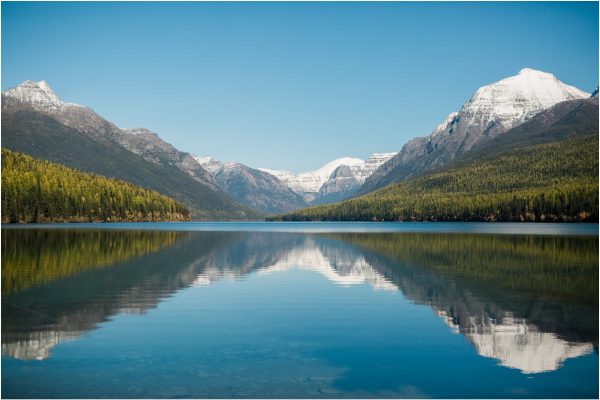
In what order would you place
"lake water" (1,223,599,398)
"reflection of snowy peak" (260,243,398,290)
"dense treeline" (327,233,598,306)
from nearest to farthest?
"lake water" (1,223,599,398), "dense treeline" (327,233,598,306), "reflection of snowy peak" (260,243,398,290)

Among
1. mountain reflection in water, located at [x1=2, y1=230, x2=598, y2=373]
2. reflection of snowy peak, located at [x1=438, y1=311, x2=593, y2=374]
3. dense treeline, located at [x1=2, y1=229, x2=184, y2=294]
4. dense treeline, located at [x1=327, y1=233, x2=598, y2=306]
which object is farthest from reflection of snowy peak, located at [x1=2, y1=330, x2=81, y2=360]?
dense treeline, located at [x1=327, y1=233, x2=598, y2=306]

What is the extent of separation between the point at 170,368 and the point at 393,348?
26.5ft

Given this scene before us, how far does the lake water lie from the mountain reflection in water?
0.46 ft

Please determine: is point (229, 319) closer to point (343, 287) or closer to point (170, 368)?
point (170, 368)

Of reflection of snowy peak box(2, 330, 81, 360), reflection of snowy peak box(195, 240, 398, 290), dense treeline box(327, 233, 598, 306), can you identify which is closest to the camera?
reflection of snowy peak box(2, 330, 81, 360)

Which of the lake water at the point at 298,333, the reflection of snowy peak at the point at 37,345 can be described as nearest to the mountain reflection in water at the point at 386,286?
the reflection of snowy peak at the point at 37,345

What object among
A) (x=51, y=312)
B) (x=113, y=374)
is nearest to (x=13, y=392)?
(x=113, y=374)

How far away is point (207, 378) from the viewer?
1795 cm

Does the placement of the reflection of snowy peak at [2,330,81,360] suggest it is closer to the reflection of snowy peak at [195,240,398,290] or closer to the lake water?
the lake water


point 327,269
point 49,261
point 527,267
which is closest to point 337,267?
point 327,269

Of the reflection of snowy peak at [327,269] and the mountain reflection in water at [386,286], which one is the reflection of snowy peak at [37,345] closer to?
the mountain reflection in water at [386,286]

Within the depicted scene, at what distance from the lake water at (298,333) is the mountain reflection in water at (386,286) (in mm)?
142

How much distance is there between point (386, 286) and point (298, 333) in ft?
53.7

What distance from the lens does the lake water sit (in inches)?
689
